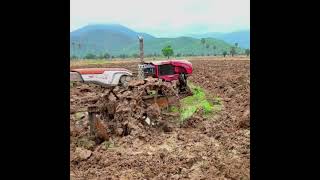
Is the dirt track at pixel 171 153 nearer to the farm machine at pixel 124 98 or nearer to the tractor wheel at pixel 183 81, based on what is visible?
the farm machine at pixel 124 98

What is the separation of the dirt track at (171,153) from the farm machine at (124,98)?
0.82 ft

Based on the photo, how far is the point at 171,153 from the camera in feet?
18.9

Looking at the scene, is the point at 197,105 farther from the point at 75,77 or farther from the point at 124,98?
the point at 75,77

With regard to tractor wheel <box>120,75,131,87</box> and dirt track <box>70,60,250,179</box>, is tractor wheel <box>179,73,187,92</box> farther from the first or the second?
dirt track <box>70,60,250,179</box>

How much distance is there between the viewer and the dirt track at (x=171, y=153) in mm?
5066

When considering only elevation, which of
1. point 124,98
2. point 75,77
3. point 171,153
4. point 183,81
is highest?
point 75,77

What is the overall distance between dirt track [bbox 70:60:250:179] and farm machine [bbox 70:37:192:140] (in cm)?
25

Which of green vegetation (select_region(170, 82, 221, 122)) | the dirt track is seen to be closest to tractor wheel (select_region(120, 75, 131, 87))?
the dirt track

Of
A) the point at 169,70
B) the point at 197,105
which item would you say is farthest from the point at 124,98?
the point at 169,70

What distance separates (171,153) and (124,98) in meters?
1.57
